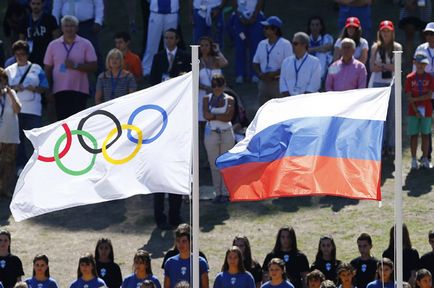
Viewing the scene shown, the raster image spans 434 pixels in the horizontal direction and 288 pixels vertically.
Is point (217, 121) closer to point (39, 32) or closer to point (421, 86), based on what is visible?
point (421, 86)

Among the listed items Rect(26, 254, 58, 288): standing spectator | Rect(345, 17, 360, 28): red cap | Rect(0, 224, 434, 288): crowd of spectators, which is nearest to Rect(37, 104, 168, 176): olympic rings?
Rect(0, 224, 434, 288): crowd of spectators

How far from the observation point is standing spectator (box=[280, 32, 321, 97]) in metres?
18.8

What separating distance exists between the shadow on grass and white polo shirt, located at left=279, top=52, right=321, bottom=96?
1800mm

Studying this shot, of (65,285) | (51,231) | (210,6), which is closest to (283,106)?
(65,285)

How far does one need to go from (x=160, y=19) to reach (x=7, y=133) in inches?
148

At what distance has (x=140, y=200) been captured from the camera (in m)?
19.2

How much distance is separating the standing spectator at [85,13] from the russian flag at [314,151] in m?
9.07

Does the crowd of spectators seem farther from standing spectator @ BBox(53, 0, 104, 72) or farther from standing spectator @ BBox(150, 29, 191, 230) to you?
standing spectator @ BBox(53, 0, 104, 72)

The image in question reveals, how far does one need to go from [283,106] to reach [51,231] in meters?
6.59

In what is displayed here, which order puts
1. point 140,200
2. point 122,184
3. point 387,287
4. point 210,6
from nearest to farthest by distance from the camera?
1. point 122,184
2. point 387,287
3. point 140,200
4. point 210,6

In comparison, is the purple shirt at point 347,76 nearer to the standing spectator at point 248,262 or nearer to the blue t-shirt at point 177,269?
the standing spectator at point 248,262

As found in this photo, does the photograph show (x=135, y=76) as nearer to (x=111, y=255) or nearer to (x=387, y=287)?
(x=111, y=255)

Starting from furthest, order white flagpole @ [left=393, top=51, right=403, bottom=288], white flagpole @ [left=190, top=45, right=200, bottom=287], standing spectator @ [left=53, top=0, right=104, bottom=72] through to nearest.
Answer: standing spectator @ [left=53, top=0, right=104, bottom=72]
white flagpole @ [left=190, top=45, right=200, bottom=287]
white flagpole @ [left=393, top=51, right=403, bottom=288]

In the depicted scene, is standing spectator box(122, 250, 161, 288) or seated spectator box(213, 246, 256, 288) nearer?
seated spectator box(213, 246, 256, 288)
